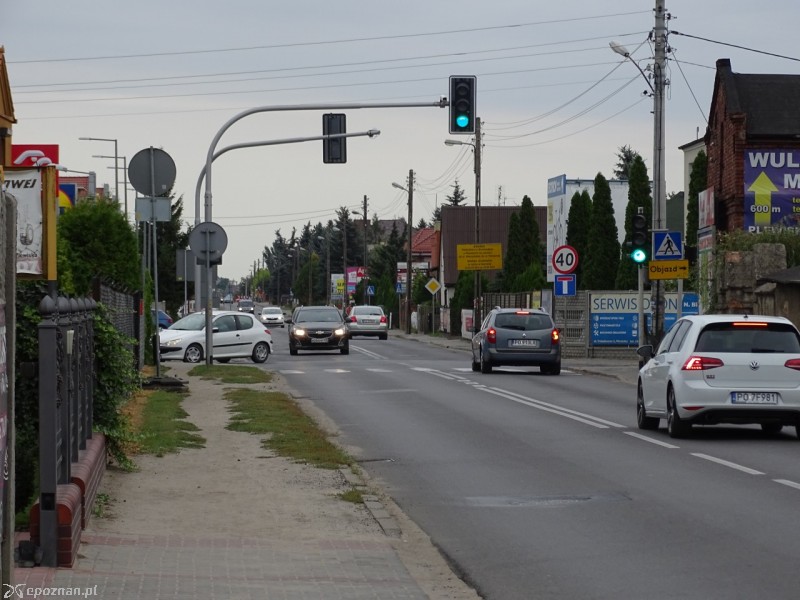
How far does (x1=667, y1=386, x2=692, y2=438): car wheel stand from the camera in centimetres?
1777

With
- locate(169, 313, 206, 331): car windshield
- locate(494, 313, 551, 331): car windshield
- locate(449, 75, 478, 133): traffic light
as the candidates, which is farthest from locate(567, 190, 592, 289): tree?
locate(449, 75, 478, 133): traffic light

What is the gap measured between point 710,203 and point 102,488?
37483mm

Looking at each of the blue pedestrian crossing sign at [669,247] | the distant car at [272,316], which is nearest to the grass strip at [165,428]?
the blue pedestrian crossing sign at [669,247]

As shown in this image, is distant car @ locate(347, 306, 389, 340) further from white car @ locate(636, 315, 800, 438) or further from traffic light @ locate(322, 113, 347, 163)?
white car @ locate(636, 315, 800, 438)

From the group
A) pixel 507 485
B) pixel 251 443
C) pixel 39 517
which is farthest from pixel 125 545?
pixel 251 443

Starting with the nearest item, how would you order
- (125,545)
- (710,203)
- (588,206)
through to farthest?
(125,545), (710,203), (588,206)

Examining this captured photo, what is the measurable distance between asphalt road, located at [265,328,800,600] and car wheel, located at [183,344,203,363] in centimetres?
1676

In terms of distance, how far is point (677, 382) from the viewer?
58.0 feet

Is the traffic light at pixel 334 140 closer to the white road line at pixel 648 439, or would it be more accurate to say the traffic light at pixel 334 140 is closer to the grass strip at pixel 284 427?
the grass strip at pixel 284 427

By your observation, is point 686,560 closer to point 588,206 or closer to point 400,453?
point 400,453

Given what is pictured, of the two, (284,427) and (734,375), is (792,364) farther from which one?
(284,427)

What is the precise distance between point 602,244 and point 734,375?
55.6m

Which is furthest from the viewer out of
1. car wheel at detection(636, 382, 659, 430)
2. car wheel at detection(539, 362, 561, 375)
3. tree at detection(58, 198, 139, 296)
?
car wheel at detection(539, 362, 561, 375)

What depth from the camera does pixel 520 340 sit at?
34.8 m
